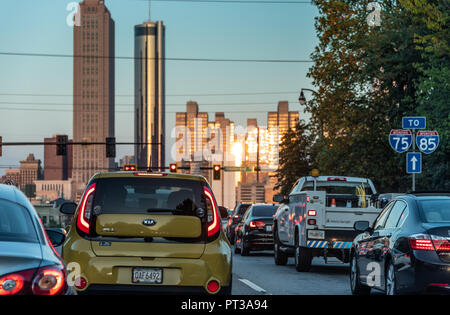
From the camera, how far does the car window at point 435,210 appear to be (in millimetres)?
11188

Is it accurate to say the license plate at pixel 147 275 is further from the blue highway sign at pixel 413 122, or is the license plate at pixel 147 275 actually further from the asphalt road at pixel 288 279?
the blue highway sign at pixel 413 122

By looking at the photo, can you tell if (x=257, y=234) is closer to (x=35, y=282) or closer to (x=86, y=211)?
(x=86, y=211)

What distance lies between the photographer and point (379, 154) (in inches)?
1700

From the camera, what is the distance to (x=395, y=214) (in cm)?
1226

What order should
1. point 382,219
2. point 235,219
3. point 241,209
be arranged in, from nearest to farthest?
point 382,219, point 235,219, point 241,209

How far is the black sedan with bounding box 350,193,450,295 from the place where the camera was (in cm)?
1045

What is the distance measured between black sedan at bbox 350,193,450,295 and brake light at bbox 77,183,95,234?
3.76 metres

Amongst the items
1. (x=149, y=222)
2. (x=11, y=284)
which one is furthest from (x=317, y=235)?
(x=11, y=284)

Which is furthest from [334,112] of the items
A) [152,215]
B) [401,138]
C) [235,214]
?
[152,215]

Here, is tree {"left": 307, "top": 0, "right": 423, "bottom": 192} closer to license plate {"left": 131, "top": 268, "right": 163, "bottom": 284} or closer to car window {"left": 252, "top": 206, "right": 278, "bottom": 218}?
car window {"left": 252, "top": 206, "right": 278, "bottom": 218}

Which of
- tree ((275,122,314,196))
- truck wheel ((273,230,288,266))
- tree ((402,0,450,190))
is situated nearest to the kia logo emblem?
truck wheel ((273,230,288,266))

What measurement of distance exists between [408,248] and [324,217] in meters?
8.74
